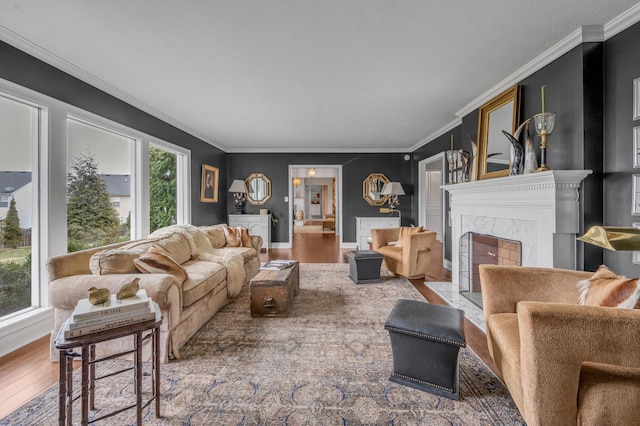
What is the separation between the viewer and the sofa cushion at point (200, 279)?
217 centimetres

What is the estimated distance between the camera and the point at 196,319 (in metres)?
2.29

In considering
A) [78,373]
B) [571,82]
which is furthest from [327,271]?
[571,82]

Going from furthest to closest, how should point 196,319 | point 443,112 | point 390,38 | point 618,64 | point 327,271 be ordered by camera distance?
point 327,271
point 443,112
point 196,319
point 390,38
point 618,64

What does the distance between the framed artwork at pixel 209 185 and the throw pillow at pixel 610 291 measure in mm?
5484

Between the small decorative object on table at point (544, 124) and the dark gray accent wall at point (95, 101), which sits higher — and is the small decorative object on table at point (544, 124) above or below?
below

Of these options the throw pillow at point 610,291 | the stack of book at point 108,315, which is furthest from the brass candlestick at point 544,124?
the stack of book at point 108,315

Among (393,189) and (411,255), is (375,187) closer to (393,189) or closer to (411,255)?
(393,189)

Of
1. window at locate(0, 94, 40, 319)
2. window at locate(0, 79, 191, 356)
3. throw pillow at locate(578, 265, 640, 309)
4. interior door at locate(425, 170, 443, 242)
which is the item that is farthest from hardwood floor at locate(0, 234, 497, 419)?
interior door at locate(425, 170, 443, 242)

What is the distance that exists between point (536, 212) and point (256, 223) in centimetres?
528

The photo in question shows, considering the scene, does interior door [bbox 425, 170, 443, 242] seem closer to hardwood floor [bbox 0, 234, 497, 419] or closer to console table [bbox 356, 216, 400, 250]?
console table [bbox 356, 216, 400, 250]

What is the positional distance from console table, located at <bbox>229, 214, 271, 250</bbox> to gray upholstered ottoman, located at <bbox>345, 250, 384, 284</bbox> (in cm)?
311

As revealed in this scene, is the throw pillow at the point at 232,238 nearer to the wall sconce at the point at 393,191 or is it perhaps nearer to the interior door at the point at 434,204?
the wall sconce at the point at 393,191

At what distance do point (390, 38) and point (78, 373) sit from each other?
10.8 feet

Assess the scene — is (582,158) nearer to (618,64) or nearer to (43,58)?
(618,64)
